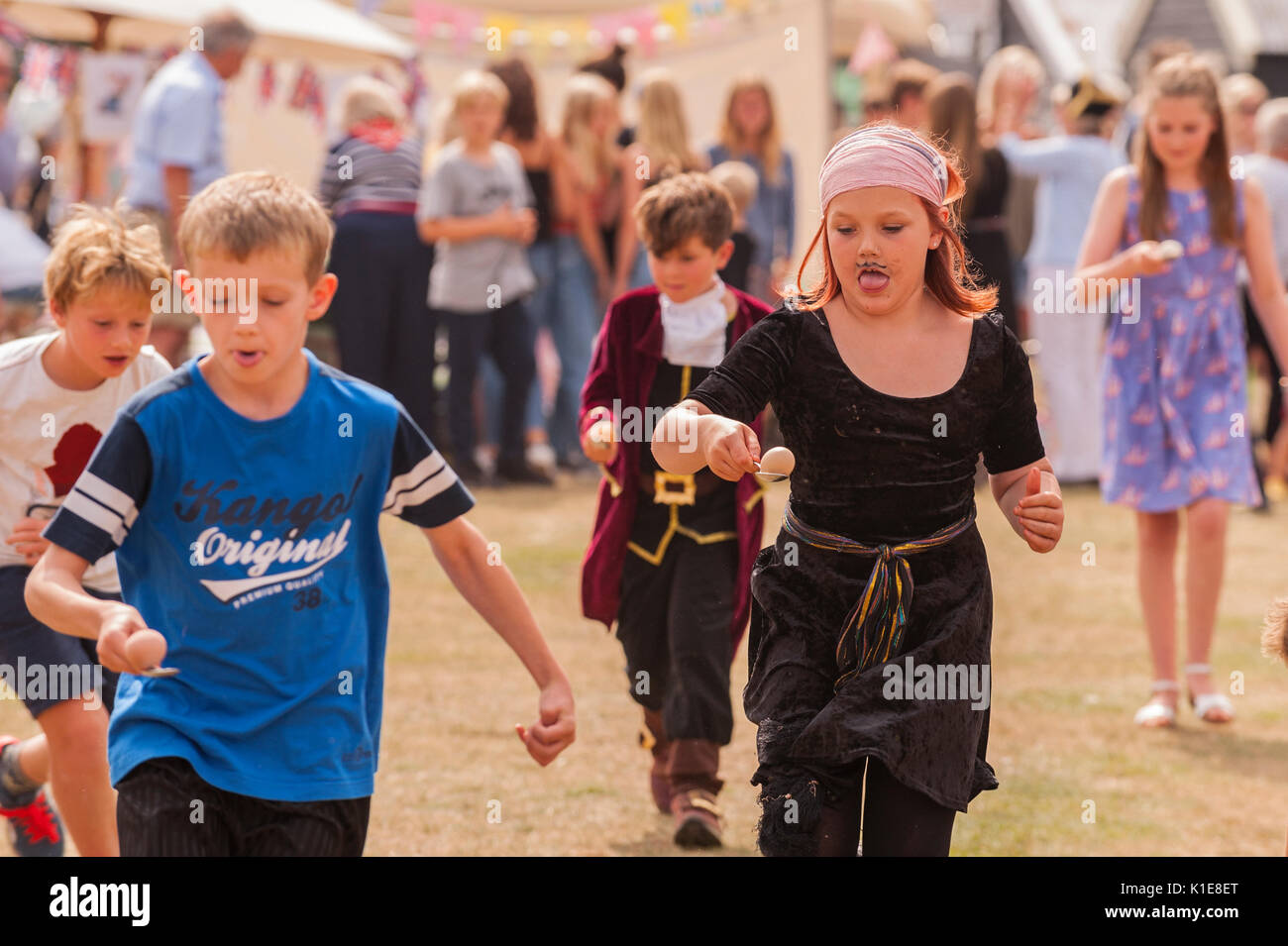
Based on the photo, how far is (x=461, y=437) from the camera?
33.4ft

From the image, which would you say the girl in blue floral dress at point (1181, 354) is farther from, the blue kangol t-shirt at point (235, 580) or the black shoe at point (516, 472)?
the black shoe at point (516, 472)

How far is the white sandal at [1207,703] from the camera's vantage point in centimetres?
614

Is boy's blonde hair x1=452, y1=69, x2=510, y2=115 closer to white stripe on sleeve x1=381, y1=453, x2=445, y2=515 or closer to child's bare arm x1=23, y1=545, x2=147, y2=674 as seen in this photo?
white stripe on sleeve x1=381, y1=453, x2=445, y2=515

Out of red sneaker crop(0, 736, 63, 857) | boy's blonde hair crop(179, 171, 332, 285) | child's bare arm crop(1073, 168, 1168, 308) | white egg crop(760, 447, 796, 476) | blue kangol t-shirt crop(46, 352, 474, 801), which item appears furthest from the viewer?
child's bare arm crop(1073, 168, 1168, 308)

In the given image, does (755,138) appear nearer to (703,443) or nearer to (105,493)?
(703,443)

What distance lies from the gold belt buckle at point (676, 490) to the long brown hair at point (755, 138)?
631cm

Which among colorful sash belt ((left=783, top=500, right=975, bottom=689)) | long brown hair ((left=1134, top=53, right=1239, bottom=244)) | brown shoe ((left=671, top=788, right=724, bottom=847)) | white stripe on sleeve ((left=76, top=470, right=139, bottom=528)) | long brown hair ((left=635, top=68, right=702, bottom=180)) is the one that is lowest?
brown shoe ((left=671, top=788, right=724, bottom=847))

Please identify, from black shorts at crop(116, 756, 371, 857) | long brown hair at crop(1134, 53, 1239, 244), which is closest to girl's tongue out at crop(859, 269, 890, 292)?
black shorts at crop(116, 756, 371, 857)

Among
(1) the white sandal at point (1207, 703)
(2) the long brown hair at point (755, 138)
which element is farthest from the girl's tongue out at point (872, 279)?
(2) the long brown hair at point (755, 138)

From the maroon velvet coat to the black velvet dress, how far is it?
164 centimetres

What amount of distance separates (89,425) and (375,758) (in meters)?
1.24

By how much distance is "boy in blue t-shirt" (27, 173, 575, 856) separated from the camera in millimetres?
2924

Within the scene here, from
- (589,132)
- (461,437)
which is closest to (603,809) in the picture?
(461,437)

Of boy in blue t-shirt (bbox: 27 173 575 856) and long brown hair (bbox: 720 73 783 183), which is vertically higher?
long brown hair (bbox: 720 73 783 183)
